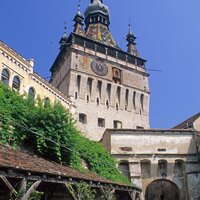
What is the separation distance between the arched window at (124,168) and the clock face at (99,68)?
18286 mm

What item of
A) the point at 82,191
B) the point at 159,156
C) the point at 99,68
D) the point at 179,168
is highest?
the point at 99,68

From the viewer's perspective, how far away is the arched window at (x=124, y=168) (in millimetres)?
29112

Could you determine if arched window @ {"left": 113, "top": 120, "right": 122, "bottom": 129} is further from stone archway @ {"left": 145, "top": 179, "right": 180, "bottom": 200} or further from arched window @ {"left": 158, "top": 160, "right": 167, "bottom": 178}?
arched window @ {"left": 158, "top": 160, "right": 167, "bottom": 178}

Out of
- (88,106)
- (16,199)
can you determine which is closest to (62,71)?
(88,106)

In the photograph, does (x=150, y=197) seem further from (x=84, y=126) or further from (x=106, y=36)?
(x=106, y=36)

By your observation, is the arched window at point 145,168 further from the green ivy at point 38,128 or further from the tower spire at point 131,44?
the tower spire at point 131,44

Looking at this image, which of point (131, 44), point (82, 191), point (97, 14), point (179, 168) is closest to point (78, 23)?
point (97, 14)

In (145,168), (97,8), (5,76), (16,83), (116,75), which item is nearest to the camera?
(5,76)

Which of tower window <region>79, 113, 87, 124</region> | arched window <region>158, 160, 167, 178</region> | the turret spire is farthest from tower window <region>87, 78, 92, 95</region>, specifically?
arched window <region>158, 160, 167, 178</region>

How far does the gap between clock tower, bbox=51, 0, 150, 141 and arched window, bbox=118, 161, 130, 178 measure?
38.2ft

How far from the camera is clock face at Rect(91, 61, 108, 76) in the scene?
4509 centimetres

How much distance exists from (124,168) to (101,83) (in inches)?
693

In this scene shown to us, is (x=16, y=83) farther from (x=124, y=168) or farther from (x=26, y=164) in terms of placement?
(x=26, y=164)

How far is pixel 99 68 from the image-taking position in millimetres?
45656
